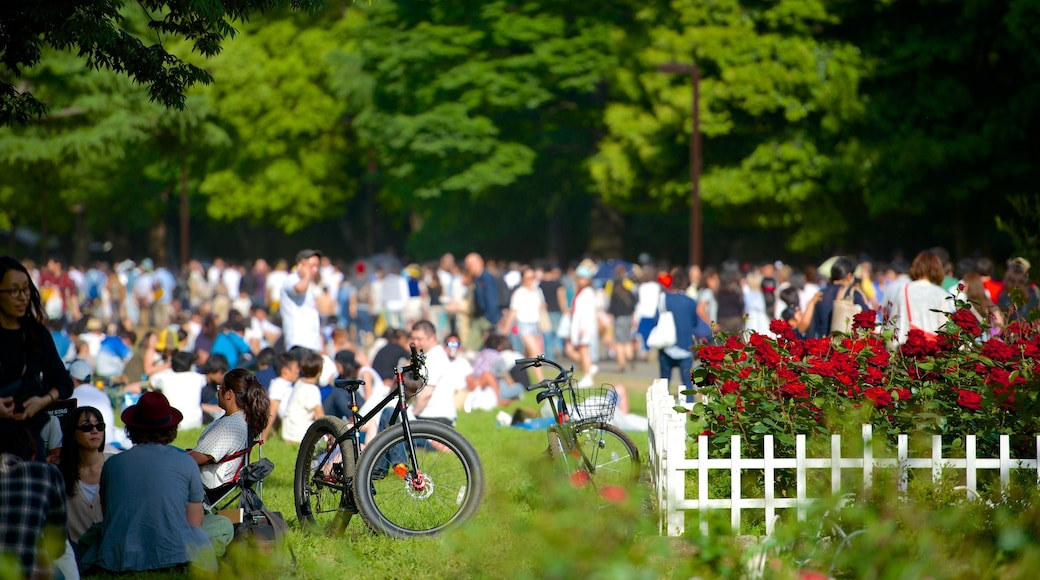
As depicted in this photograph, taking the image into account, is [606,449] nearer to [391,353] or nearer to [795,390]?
[795,390]

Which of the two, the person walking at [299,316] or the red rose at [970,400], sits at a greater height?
the person walking at [299,316]

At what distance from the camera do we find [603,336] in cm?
2544

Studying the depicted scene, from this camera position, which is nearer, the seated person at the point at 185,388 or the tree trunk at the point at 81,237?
the seated person at the point at 185,388

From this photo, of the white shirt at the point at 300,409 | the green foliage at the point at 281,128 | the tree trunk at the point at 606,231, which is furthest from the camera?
the green foliage at the point at 281,128

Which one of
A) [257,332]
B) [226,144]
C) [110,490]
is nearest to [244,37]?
[226,144]

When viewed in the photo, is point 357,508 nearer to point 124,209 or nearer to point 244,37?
point 244,37

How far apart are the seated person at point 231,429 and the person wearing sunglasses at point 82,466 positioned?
54cm

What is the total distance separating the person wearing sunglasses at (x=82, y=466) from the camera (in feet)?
24.4

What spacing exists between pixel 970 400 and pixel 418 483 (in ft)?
10.2

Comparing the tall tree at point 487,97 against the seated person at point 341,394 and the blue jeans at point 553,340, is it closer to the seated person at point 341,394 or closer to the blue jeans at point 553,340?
the blue jeans at point 553,340

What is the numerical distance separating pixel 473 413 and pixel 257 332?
5019 mm

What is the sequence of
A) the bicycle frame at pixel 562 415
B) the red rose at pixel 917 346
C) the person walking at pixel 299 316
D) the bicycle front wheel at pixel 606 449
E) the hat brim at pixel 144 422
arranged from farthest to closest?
the person walking at pixel 299 316 → the bicycle front wheel at pixel 606 449 → the bicycle frame at pixel 562 415 → the red rose at pixel 917 346 → the hat brim at pixel 144 422

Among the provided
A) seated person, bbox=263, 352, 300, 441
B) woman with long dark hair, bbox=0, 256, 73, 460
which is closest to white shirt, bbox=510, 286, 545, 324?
seated person, bbox=263, 352, 300, 441

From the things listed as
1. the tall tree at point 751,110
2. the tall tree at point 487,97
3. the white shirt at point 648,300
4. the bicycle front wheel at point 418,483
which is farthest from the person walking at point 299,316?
the tall tree at point 487,97
